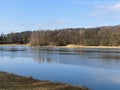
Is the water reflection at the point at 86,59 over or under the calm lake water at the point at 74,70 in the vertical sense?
under

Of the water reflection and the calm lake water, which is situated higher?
the calm lake water

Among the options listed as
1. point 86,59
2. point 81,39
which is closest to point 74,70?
point 86,59

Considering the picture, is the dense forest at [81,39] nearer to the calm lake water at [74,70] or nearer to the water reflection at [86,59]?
the water reflection at [86,59]

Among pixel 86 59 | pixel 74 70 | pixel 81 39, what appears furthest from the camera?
pixel 81 39

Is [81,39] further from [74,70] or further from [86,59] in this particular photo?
[74,70]

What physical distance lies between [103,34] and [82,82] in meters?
114

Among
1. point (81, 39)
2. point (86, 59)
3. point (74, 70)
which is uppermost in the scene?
point (81, 39)

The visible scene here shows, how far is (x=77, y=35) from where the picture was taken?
141 meters

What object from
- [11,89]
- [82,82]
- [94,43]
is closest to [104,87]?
[82,82]

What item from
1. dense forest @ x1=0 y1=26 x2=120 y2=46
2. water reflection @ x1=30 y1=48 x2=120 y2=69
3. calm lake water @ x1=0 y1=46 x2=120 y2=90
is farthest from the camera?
dense forest @ x1=0 y1=26 x2=120 y2=46

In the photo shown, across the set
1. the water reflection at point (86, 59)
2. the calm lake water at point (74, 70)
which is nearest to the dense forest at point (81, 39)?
the water reflection at point (86, 59)

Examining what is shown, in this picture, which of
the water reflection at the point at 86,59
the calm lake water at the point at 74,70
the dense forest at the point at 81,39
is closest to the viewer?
the calm lake water at the point at 74,70

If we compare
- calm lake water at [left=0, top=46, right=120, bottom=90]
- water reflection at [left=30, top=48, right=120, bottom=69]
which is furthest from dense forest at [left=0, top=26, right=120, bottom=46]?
calm lake water at [left=0, top=46, right=120, bottom=90]

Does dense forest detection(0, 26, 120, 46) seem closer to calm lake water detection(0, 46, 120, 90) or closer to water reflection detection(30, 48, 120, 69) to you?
water reflection detection(30, 48, 120, 69)
